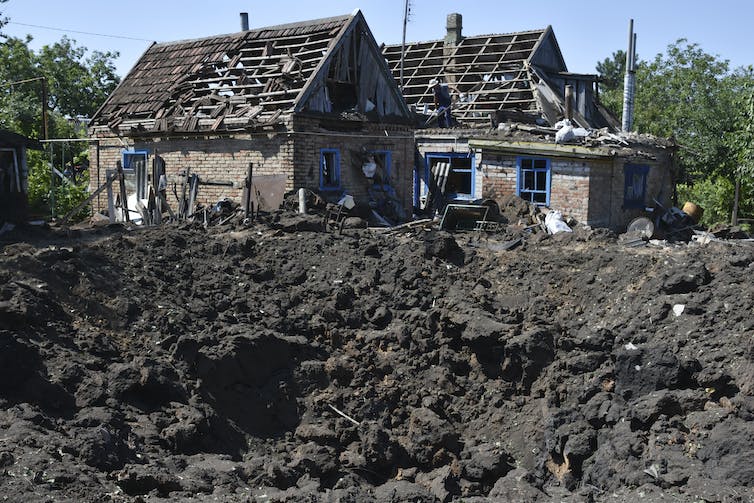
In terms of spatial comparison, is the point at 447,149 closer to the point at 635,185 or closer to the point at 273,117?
Answer: the point at 635,185

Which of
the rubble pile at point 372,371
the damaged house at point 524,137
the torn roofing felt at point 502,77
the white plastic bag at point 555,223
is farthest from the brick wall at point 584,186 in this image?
the rubble pile at point 372,371

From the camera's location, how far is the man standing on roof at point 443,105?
23.8 meters

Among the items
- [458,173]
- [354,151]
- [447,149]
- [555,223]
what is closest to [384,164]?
[354,151]

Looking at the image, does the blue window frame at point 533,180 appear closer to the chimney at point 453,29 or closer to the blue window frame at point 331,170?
the blue window frame at point 331,170

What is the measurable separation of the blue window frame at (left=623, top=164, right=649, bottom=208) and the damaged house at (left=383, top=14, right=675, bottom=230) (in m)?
0.03

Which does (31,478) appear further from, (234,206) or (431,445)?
(234,206)

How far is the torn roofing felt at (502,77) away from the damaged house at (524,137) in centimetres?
4

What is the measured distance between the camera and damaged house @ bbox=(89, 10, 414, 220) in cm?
1789

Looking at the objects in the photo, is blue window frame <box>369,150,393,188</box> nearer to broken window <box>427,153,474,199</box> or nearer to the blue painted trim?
broken window <box>427,153,474,199</box>

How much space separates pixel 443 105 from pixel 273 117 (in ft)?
27.7

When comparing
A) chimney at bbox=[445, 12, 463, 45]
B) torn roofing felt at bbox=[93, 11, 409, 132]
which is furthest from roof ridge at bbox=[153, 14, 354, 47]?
chimney at bbox=[445, 12, 463, 45]

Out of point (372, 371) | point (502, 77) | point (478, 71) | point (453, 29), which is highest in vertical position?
point (453, 29)

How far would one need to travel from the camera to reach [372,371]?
10875mm

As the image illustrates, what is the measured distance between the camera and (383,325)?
11.9 metres
